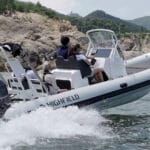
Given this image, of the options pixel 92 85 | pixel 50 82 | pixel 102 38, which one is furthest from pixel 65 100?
pixel 102 38

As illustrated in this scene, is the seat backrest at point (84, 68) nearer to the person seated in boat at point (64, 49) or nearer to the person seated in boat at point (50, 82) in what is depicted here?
the person seated in boat at point (64, 49)

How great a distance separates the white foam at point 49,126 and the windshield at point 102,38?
238 centimetres

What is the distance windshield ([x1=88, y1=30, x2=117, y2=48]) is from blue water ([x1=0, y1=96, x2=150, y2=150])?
192 cm

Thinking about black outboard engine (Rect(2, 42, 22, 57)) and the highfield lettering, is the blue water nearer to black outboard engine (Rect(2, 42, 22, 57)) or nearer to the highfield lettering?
the highfield lettering

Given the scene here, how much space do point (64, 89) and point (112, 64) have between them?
1.50 meters

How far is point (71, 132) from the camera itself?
12156 millimetres

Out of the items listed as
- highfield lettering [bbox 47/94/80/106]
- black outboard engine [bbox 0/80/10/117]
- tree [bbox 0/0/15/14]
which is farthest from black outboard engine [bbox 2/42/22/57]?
tree [bbox 0/0/15/14]

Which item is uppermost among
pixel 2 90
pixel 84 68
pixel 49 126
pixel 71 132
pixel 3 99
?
pixel 2 90

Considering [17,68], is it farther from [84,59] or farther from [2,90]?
[84,59]

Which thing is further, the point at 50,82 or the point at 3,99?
the point at 50,82

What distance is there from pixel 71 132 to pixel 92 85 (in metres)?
1.75

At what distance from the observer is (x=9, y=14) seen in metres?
67.0

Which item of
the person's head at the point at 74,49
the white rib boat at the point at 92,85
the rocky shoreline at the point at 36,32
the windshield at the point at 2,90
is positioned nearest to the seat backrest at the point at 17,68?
the white rib boat at the point at 92,85

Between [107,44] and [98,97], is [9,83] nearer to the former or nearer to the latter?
[98,97]
